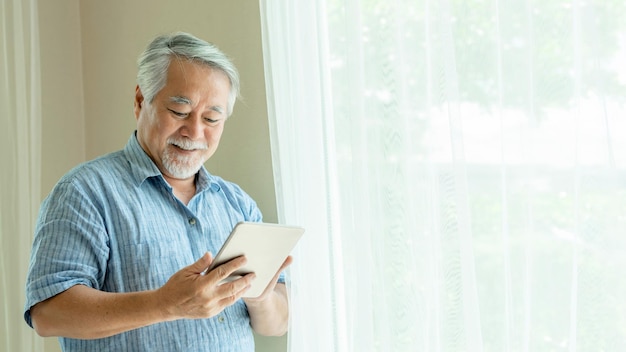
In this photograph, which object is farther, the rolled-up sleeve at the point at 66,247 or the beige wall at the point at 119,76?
the beige wall at the point at 119,76

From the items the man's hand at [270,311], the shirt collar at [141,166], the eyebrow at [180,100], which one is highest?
the eyebrow at [180,100]

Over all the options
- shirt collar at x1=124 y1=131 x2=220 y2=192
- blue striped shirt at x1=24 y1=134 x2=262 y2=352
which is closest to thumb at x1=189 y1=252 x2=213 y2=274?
blue striped shirt at x1=24 y1=134 x2=262 y2=352

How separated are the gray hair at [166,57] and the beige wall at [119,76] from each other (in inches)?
11.0

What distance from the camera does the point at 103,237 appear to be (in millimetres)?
1801

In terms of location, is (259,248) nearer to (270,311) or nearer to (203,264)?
(203,264)

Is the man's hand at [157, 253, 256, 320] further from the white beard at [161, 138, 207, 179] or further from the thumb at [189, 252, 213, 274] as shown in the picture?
the white beard at [161, 138, 207, 179]

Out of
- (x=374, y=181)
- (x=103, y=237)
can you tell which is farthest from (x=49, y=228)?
(x=374, y=181)

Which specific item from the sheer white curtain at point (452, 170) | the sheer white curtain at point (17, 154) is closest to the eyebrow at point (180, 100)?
the sheer white curtain at point (452, 170)

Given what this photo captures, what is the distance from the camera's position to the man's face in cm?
195

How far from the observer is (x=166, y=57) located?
1974 millimetres

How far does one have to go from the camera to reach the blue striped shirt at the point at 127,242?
1746 mm

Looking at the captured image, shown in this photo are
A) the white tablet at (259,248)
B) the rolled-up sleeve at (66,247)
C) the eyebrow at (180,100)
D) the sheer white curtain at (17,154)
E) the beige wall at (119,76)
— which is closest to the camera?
the white tablet at (259,248)

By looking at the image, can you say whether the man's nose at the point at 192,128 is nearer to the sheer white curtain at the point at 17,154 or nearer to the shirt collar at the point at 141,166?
the shirt collar at the point at 141,166

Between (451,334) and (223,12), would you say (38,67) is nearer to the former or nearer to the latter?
(223,12)
